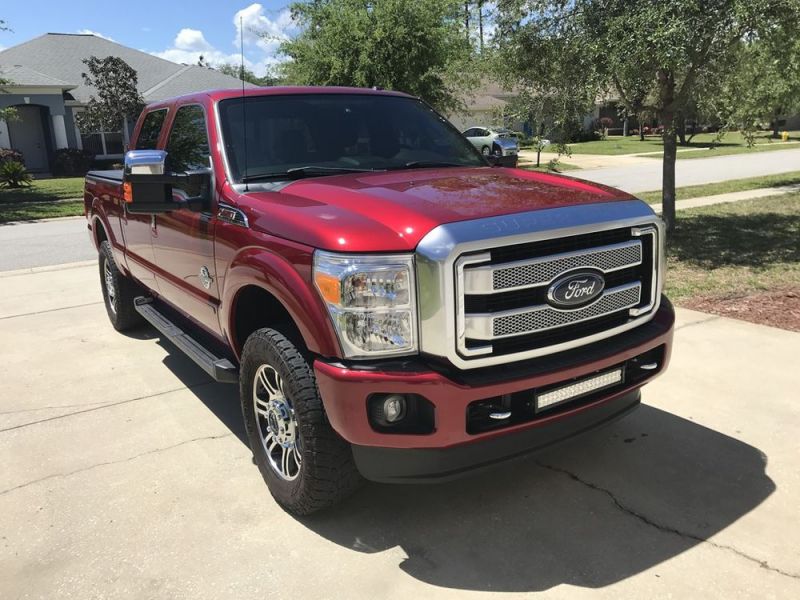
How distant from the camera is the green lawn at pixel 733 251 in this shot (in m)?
7.37

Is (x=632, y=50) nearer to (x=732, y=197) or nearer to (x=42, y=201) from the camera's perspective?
(x=732, y=197)

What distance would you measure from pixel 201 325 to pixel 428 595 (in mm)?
2368

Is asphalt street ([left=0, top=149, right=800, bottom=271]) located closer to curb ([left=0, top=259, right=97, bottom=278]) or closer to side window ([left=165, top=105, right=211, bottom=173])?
curb ([left=0, top=259, right=97, bottom=278])

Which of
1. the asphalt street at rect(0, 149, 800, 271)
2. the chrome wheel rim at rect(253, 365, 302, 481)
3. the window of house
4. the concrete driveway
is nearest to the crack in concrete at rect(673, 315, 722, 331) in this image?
the concrete driveway

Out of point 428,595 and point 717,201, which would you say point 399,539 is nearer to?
point 428,595

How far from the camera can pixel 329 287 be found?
2770 millimetres

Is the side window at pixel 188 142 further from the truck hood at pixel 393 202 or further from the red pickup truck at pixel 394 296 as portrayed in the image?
the truck hood at pixel 393 202

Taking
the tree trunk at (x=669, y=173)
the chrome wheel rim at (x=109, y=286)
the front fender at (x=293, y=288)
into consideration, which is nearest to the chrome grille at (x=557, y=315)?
the front fender at (x=293, y=288)

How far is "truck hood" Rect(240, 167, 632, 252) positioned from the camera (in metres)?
2.79

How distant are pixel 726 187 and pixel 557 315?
16370 mm

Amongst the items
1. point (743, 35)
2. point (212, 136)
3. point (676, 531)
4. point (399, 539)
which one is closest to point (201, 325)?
point (212, 136)

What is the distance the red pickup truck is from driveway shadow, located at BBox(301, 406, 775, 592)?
0.38 meters

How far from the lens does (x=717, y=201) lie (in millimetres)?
14562

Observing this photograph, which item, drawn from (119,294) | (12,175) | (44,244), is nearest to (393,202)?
(119,294)
